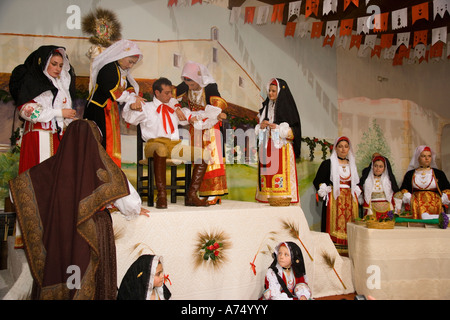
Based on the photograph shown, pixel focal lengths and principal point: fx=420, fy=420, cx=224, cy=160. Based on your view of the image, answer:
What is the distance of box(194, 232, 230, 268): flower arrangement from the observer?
378cm

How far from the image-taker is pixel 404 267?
4379mm

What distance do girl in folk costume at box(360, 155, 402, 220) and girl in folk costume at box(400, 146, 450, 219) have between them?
0.18 meters

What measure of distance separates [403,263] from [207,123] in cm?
256

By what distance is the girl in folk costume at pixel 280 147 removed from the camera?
526 centimetres

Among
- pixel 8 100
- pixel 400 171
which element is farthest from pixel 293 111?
pixel 400 171

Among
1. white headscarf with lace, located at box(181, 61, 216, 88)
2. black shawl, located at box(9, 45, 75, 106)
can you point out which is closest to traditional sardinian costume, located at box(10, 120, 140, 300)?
black shawl, located at box(9, 45, 75, 106)

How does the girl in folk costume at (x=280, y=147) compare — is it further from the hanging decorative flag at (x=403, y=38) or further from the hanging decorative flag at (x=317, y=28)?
the hanging decorative flag at (x=403, y=38)

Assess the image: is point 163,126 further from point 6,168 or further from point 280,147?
point 6,168

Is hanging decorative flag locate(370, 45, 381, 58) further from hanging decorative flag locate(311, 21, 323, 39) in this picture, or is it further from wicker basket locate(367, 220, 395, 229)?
wicker basket locate(367, 220, 395, 229)

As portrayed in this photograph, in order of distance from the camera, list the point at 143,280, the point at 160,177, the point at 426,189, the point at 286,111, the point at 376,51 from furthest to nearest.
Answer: the point at 376,51 < the point at 426,189 < the point at 286,111 < the point at 160,177 < the point at 143,280

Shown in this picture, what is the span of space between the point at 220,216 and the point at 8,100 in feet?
9.49

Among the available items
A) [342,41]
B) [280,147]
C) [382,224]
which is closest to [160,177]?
[280,147]

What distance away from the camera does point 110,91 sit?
433 cm
